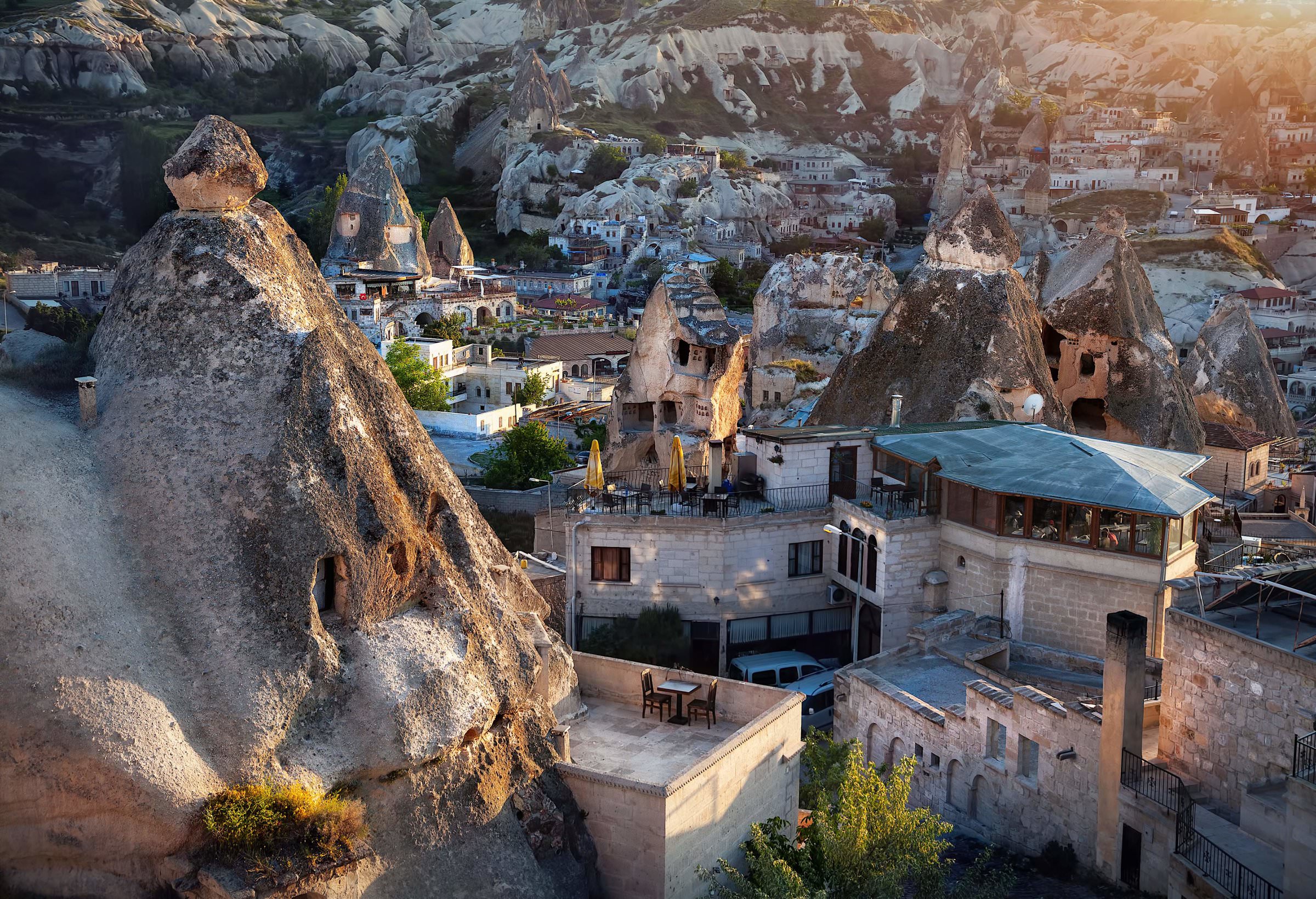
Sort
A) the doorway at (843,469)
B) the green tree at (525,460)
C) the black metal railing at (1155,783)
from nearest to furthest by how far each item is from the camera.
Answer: the black metal railing at (1155,783), the doorway at (843,469), the green tree at (525,460)

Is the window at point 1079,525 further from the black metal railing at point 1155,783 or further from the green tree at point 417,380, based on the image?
the green tree at point 417,380

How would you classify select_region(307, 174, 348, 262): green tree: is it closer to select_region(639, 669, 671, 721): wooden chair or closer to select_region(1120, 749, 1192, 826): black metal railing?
select_region(639, 669, 671, 721): wooden chair

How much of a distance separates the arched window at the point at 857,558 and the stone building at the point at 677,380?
20.8 feet

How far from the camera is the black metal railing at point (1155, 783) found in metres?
17.8

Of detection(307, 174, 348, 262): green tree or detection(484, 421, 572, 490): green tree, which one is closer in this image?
detection(484, 421, 572, 490): green tree

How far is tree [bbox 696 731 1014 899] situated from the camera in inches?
652

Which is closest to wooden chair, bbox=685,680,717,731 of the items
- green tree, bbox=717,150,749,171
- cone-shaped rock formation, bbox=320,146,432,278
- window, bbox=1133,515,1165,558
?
window, bbox=1133,515,1165,558

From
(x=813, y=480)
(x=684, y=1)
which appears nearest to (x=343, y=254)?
(x=813, y=480)

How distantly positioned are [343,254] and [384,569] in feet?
258

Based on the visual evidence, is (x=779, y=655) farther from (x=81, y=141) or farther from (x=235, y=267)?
(x=81, y=141)

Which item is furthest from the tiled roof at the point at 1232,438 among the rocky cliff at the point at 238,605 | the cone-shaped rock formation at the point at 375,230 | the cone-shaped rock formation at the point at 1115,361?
the cone-shaped rock formation at the point at 375,230

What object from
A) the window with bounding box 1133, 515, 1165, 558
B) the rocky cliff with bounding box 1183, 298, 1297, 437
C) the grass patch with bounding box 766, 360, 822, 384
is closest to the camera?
the window with bounding box 1133, 515, 1165, 558

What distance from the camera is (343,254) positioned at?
92062mm

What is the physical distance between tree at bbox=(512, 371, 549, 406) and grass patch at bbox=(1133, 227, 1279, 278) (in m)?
46.6
